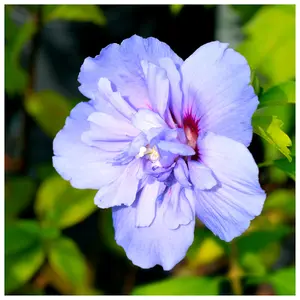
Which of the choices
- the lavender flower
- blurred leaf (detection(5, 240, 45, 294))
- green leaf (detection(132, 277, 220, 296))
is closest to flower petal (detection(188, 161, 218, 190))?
the lavender flower

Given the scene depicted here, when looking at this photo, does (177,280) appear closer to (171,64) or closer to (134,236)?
(134,236)

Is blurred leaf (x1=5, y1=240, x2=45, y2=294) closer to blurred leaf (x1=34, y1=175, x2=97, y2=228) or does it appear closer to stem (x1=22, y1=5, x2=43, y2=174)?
blurred leaf (x1=34, y1=175, x2=97, y2=228)

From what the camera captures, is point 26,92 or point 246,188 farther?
point 26,92

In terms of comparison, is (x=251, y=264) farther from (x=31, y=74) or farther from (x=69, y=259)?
(x=31, y=74)

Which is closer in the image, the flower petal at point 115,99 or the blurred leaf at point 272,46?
the flower petal at point 115,99

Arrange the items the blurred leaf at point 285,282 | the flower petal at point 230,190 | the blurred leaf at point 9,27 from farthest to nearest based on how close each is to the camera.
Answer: the blurred leaf at point 9,27
the blurred leaf at point 285,282
the flower petal at point 230,190

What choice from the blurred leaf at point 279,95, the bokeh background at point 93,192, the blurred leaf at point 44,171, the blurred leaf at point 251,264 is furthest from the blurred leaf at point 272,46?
the blurred leaf at point 44,171

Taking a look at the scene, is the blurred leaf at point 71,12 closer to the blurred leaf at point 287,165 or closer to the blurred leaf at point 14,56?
the blurred leaf at point 14,56
